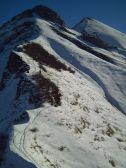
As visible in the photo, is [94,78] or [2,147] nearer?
[2,147]

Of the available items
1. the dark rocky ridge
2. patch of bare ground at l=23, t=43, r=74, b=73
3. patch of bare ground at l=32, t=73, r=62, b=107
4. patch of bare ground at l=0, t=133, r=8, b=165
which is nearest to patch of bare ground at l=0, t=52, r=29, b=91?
patch of bare ground at l=23, t=43, r=74, b=73

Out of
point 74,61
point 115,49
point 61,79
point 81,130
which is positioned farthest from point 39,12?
point 81,130

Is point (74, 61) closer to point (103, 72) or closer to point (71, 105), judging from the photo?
point (103, 72)

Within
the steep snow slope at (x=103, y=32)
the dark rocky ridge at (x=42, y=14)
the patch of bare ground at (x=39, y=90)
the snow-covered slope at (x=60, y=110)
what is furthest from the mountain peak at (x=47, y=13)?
the patch of bare ground at (x=39, y=90)

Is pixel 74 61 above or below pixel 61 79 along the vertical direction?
above

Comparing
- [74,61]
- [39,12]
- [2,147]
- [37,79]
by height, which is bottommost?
[2,147]

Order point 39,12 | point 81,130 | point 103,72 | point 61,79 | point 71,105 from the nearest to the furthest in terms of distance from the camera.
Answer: point 81,130
point 71,105
point 61,79
point 103,72
point 39,12

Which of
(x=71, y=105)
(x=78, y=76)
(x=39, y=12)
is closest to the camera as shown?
(x=71, y=105)
